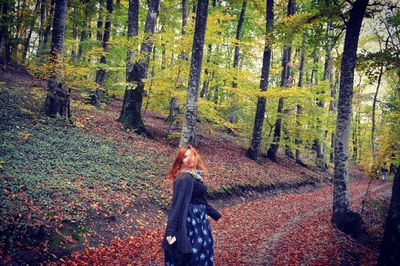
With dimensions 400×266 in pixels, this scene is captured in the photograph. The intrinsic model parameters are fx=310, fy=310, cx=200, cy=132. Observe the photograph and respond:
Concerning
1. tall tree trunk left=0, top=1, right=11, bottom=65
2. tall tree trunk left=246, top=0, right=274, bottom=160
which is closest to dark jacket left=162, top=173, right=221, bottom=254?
tall tree trunk left=246, top=0, right=274, bottom=160

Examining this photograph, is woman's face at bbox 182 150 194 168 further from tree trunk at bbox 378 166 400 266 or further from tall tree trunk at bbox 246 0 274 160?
tall tree trunk at bbox 246 0 274 160

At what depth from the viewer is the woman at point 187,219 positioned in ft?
12.7

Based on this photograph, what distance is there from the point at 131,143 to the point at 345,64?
8.52 meters

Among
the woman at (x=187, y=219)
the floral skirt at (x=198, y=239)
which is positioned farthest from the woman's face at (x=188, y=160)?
the floral skirt at (x=198, y=239)

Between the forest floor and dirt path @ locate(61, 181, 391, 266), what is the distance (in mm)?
29

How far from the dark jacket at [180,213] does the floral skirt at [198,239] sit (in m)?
0.18

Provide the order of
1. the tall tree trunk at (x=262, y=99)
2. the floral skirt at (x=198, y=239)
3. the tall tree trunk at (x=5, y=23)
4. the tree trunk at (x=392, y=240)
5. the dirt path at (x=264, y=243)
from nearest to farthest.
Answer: the floral skirt at (x=198, y=239) < the tree trunk at (x=392, y=240) < the dirt path at (x=264, y=243) < the tall tree trunk at (x=5, y=23) < the tall tree trunk at (x=262, y=99)

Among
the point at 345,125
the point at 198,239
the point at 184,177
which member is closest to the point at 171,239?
the point at 198,239

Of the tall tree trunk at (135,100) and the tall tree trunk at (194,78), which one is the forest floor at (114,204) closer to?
the tall tree trunk at (135,100)

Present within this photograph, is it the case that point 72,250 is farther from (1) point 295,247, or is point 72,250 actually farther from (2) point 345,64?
(2) point 345,64

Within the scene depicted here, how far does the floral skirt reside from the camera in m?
4.03

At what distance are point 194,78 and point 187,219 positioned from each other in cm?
903

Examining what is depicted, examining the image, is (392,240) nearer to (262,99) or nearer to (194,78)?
(194,78)

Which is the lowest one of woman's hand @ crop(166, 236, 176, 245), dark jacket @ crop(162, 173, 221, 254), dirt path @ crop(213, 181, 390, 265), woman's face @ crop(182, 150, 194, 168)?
dirt path @ crop(213, 181, 390, 265)
